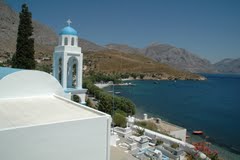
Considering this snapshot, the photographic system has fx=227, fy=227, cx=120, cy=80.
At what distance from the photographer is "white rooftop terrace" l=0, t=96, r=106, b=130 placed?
7122 millimetres

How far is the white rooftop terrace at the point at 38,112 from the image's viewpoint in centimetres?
712

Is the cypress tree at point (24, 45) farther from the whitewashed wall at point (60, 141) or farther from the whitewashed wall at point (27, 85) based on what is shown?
the whitewashed wall at point (60, 141)

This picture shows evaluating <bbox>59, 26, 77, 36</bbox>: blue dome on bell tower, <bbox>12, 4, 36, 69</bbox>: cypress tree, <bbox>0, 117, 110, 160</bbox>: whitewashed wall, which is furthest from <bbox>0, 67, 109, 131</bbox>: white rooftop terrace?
<bbox>12, 4, 36, 69</bbox>: cypress tree

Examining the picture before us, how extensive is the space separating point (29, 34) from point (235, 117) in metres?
43.0

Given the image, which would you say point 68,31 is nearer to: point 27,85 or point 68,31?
point 68,31

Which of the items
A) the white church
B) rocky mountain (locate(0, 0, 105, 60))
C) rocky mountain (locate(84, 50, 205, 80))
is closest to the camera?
the white church

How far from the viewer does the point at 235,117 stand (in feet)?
154

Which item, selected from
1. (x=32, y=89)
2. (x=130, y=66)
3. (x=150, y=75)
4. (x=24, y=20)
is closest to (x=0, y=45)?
(x=130, y=66)

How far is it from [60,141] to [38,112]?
6.16 ft

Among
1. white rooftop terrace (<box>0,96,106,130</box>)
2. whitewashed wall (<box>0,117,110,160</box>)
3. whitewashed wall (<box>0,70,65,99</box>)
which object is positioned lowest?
whitewashed wall (<box>0,117,110,160</box>)

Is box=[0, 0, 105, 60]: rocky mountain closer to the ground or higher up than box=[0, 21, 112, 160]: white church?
higher up

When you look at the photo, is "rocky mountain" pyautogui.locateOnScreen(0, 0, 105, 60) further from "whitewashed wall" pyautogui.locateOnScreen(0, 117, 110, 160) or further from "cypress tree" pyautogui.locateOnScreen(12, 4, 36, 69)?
"whitewashed wall" pyautogui.locateOnScreen(0, 117, 110, 160)

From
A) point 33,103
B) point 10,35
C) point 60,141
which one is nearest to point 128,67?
point 10,35

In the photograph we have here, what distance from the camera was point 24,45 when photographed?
69.0ft
